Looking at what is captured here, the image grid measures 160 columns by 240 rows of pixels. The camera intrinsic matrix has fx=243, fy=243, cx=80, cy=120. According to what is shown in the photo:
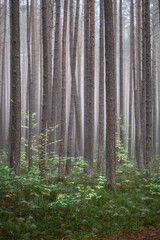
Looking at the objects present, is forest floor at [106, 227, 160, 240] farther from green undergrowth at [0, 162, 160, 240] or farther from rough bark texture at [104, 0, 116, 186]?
rough bark texture at [104, 0, 116, 186]

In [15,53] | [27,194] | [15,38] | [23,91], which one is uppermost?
[23,91]

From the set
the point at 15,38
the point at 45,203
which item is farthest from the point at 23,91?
the point at 45,203

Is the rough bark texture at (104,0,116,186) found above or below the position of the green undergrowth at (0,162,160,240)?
above

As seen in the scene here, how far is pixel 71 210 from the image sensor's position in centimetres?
603

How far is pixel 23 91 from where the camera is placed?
34.2 m

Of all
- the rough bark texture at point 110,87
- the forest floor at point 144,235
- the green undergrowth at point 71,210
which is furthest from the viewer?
the rough bark texture at point 110,87

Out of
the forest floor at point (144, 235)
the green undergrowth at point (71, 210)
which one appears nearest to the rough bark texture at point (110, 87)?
A: the green undergrowth at point (71, 210)

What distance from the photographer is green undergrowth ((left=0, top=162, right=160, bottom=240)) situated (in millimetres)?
5242

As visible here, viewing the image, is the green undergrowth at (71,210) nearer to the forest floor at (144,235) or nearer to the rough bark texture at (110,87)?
the forest floor at (144,235)

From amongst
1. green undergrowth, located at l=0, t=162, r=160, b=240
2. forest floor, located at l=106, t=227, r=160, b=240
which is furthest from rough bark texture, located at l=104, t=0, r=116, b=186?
forest floor, located at l=106, t=227, r=160, b=240

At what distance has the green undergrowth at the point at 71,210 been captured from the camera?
5242mm

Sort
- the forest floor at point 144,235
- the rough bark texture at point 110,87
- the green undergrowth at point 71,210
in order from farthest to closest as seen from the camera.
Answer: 1. the rough bark texture at point 110,87
2. the green undergrowth at point 71,210
3. the forest floor at point 144,235

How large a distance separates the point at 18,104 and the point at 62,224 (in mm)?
3993

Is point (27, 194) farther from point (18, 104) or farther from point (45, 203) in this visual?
point (18, 104)
